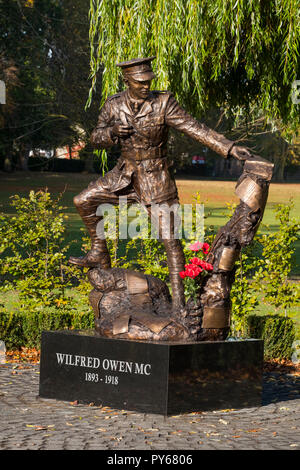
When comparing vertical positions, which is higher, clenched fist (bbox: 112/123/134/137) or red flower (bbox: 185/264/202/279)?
clenched fist (bbox: 112/123/134/137)

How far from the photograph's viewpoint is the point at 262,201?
7320 millimetres

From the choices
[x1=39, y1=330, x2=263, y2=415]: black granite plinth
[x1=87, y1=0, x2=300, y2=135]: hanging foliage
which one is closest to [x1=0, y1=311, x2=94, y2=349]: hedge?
[x1=39, y1=330, x2=263, y2=415]: black granite plinth

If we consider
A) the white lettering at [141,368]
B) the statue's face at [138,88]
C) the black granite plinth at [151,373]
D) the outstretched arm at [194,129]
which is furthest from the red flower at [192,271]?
the statue's face at [138,88]

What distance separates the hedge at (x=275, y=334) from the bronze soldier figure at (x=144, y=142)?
2.64 m

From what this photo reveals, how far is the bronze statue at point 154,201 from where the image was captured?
24.0 ft

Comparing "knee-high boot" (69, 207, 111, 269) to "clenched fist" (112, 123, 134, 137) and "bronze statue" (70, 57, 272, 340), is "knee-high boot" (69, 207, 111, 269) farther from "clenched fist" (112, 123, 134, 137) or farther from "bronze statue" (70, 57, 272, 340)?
"clenched fist" (112, 123, 134, 137)

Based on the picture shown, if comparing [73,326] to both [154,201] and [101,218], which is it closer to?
[101,218]

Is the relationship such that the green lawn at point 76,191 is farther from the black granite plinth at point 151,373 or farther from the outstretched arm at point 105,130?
the black granite plinth at point 151,373

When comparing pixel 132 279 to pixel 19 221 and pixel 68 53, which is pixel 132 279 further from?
pixel 68 53

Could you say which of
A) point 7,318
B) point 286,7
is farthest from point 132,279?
point 286,7

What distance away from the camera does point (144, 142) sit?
763 cm

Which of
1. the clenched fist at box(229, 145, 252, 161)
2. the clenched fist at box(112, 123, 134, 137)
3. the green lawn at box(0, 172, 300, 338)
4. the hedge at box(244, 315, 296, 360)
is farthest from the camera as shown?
the green lawn at box(0, 172, 300, 338)

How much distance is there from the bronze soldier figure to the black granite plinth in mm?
699

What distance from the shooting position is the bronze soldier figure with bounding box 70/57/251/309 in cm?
751
